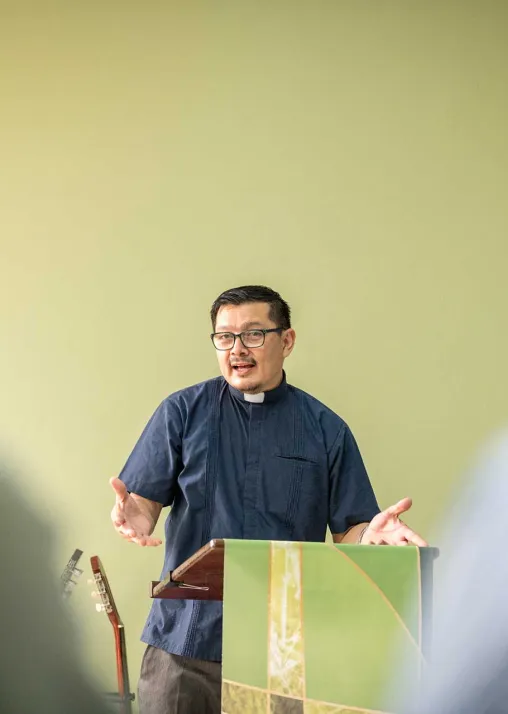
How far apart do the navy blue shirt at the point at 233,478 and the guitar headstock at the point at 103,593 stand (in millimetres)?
640

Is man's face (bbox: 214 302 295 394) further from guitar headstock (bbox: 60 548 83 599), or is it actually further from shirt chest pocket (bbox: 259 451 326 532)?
guitar headstock (bbox: 60 548 83 599)

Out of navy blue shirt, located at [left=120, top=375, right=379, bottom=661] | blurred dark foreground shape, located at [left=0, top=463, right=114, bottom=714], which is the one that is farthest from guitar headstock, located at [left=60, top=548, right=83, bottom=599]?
navy blue shirt, located at [left=120, top=375, right=379, bottom=661]

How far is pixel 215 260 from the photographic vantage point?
3.01m

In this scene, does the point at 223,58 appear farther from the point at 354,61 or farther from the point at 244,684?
the point at 244,684

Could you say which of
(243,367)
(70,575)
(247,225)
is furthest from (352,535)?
(247,225)

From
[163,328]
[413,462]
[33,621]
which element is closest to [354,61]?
[163,328]

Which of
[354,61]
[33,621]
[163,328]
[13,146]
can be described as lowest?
[33,621]

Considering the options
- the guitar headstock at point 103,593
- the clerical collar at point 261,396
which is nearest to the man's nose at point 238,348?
the clerical collar at point 261,396

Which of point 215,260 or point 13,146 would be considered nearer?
point 215,260

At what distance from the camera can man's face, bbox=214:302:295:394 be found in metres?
2.24

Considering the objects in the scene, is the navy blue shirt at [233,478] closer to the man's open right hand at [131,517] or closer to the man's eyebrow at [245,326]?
the man's open right hand at [131,517]

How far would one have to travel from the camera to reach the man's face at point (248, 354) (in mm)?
2242

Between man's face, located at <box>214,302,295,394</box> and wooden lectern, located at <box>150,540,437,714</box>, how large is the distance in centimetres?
78

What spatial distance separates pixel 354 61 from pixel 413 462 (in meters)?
1.42
